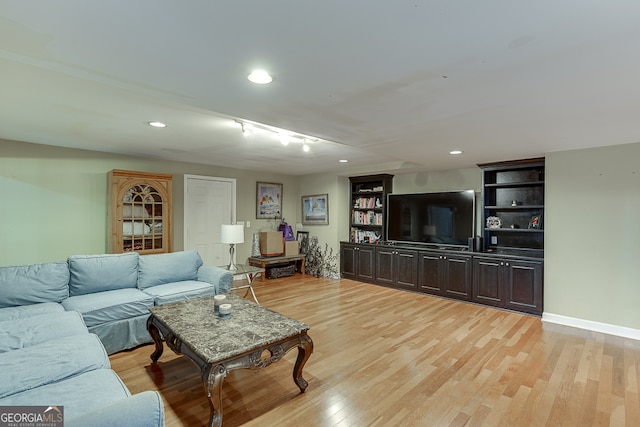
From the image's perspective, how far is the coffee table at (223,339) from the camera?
1847 mm

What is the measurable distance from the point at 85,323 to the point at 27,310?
0.47 metres

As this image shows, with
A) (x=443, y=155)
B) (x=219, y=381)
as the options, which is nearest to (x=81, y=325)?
(x=219, y=381)

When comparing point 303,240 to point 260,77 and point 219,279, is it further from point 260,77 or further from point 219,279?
point 260,77

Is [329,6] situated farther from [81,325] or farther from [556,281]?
[556,281]

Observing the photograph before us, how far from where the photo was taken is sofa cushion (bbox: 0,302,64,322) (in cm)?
255

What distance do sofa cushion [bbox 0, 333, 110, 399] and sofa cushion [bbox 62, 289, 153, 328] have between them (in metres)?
0.85

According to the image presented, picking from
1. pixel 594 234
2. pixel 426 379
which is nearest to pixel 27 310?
pixel 426 379

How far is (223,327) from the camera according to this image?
227cm

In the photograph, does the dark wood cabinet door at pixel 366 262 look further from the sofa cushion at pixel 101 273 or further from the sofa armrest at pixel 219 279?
the sofa cushion at pixel 101 273

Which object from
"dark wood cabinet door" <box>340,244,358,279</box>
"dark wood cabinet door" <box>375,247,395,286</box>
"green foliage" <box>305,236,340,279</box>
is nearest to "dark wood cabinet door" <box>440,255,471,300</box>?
"dark wood cabinet door" <box>375,247,395,286</box>

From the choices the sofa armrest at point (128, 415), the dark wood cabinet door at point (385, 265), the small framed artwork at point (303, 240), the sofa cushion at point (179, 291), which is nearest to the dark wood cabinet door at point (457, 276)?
the dark wood cabinet door at point (385, 265)

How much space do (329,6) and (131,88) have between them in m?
1.50

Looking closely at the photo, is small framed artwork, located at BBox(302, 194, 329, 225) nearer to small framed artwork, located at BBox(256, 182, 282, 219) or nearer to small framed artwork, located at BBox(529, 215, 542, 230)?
small framed artwork, located at BBox(256, 182, 282, 219)

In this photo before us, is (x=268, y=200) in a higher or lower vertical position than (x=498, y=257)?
higher
